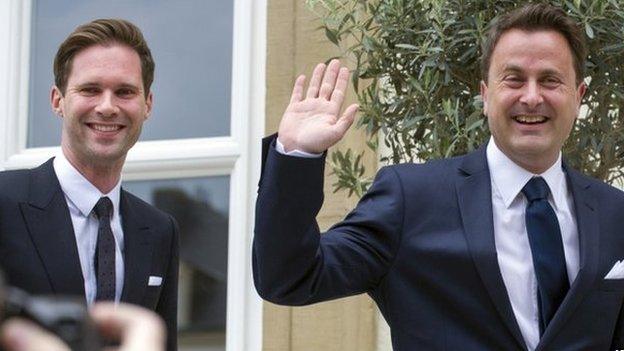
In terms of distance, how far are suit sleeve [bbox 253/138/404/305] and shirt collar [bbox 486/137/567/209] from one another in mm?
421

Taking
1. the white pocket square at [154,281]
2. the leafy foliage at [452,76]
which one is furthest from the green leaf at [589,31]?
the white pocket square at [154,281]

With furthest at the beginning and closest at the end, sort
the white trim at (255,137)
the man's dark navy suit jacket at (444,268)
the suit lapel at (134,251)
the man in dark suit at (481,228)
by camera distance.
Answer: the white trim at (255,137) < the suit lapel at (134,251) < the man's dark navy suit jacket at (444,268) < the man in dark suit at (481,228)

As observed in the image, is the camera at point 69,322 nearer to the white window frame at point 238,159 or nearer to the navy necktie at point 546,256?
the navy necktie at point 546,256

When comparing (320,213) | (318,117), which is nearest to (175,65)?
(320,213)

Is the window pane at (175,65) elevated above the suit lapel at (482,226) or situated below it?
above

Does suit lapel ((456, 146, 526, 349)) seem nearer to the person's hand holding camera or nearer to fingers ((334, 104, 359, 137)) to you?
fingers ((334, 104, 359, 137))

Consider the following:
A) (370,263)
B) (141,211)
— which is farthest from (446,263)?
(141,211)

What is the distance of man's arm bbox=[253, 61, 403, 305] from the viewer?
2518 mm

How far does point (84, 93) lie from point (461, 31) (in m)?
1.18

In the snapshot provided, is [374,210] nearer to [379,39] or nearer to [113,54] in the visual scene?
[113,54]

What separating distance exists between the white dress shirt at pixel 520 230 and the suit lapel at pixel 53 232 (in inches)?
42.2

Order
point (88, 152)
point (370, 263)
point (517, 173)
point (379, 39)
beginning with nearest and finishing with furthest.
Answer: point (370, 263) < point (517, 173) < point (88, 152) < point (379, 39)

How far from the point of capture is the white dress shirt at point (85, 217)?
10.6 feet

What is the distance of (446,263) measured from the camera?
2844mm
